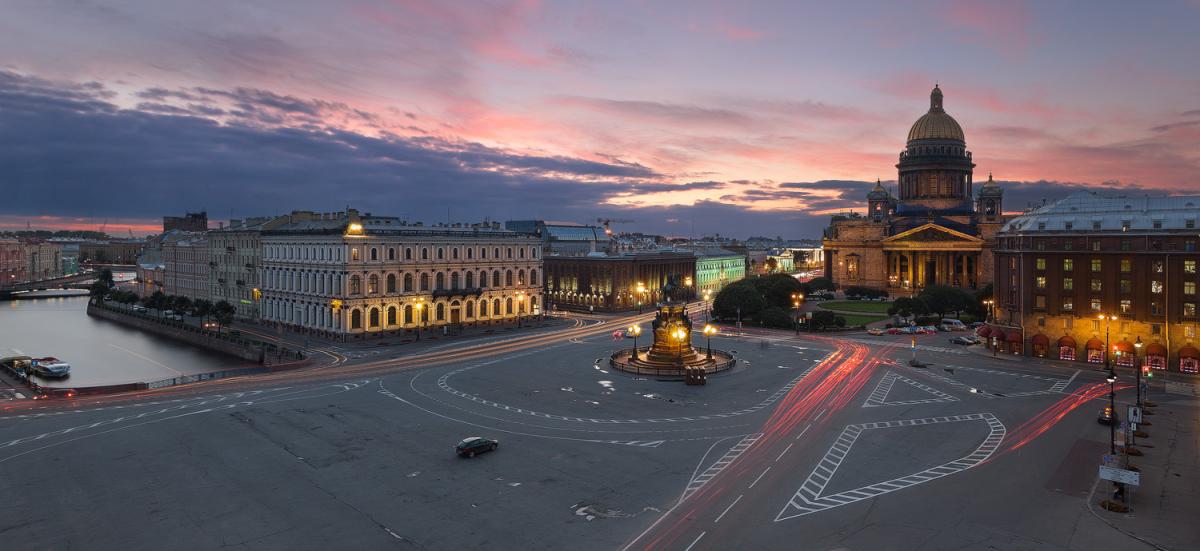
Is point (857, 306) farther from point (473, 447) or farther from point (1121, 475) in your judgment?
point (473, 447)

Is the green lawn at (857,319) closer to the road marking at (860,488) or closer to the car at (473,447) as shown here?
the road marking at (860,488)

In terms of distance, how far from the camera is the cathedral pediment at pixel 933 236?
151 meters

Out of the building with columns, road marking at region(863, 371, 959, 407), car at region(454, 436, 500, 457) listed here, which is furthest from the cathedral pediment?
car at region(454, 436, 500, 457)

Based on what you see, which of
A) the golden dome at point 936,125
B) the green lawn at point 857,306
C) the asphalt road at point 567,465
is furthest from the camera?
the golden dome at point 936,125

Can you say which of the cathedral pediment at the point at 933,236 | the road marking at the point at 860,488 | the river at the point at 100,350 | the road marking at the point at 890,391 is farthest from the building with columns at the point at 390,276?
the cathedral pediment at the point at 933,236

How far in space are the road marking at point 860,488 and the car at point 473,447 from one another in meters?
17.7

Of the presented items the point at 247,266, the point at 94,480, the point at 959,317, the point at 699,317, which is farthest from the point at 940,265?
the point at 94,480

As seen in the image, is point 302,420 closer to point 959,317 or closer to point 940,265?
point 959,317

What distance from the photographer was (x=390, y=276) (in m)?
96.0

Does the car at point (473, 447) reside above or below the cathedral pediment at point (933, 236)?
below

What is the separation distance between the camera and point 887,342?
89625 millimetres

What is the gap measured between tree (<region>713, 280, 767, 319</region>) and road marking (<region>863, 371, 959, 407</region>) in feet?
134

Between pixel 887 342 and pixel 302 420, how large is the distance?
7298 cm

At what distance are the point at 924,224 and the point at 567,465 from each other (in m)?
147
